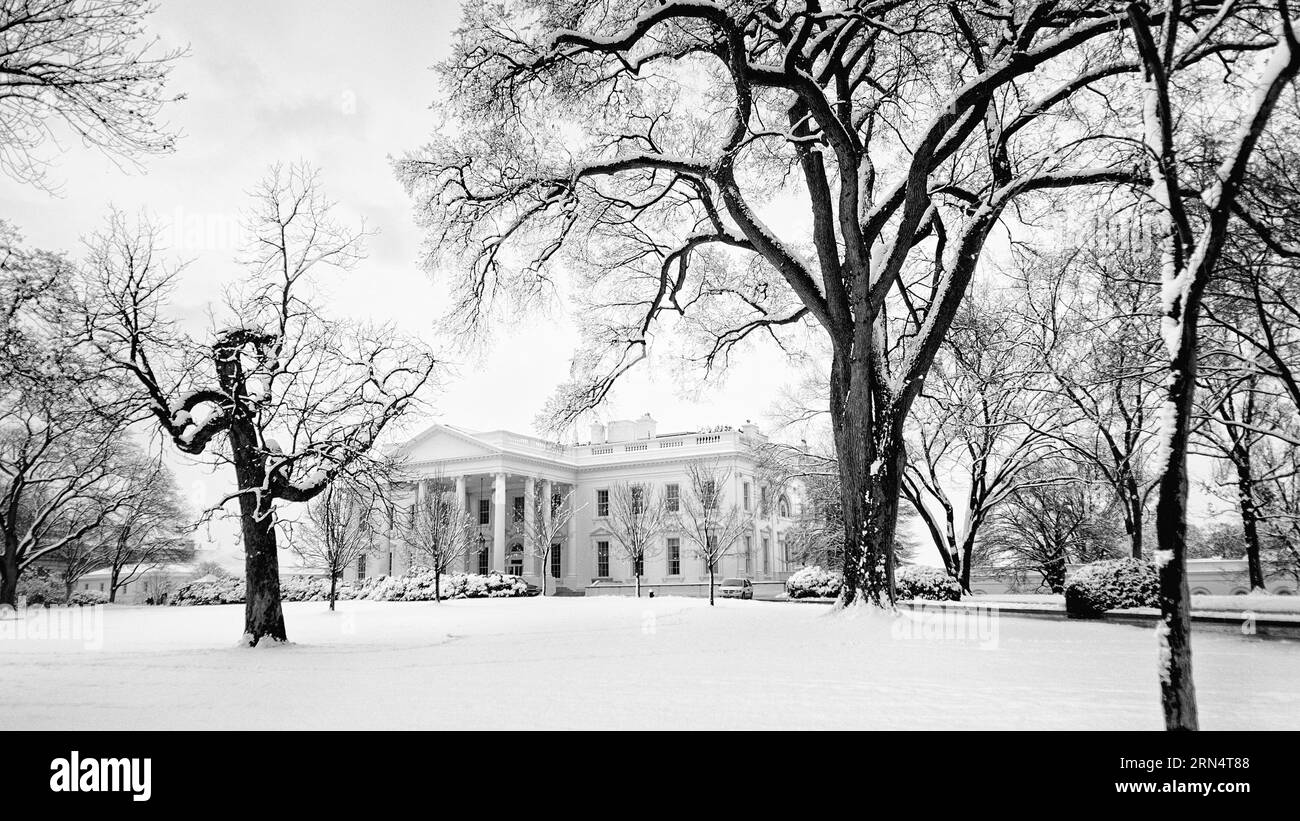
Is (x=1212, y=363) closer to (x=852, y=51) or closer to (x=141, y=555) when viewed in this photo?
(x=852, y=51)

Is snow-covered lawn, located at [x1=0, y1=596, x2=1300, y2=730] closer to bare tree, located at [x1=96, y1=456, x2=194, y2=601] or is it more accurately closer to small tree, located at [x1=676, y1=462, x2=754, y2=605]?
bare tree, located at [x1=96, y1=456, x2=194, y2=601]

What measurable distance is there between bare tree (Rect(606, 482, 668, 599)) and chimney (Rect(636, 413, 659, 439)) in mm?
6181

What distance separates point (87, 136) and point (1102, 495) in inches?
1330

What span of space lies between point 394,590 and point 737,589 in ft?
53.4

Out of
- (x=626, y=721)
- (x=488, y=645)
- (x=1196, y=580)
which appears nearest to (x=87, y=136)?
(x=626, y=721)

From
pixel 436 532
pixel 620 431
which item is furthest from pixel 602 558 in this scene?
pixel 436 532

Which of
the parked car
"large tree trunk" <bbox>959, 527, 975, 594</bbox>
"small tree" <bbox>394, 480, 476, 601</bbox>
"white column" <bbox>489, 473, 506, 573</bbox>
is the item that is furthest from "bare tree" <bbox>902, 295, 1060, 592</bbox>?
"white column" <bbox>489, 473, 506, 573</bbox>

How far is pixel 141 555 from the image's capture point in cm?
3491

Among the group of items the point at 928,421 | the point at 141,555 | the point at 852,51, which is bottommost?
the point at 141,555

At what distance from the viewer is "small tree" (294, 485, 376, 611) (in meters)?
27.6

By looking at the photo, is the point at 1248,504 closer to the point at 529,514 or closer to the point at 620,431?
the point at 529,514

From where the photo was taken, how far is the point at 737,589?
131ft

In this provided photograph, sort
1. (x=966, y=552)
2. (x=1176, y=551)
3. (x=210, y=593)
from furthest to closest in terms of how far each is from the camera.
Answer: (x=210, y=593) → (x=966, y=552) → (x=1176, y=551)

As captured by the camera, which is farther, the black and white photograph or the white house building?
the white house building
